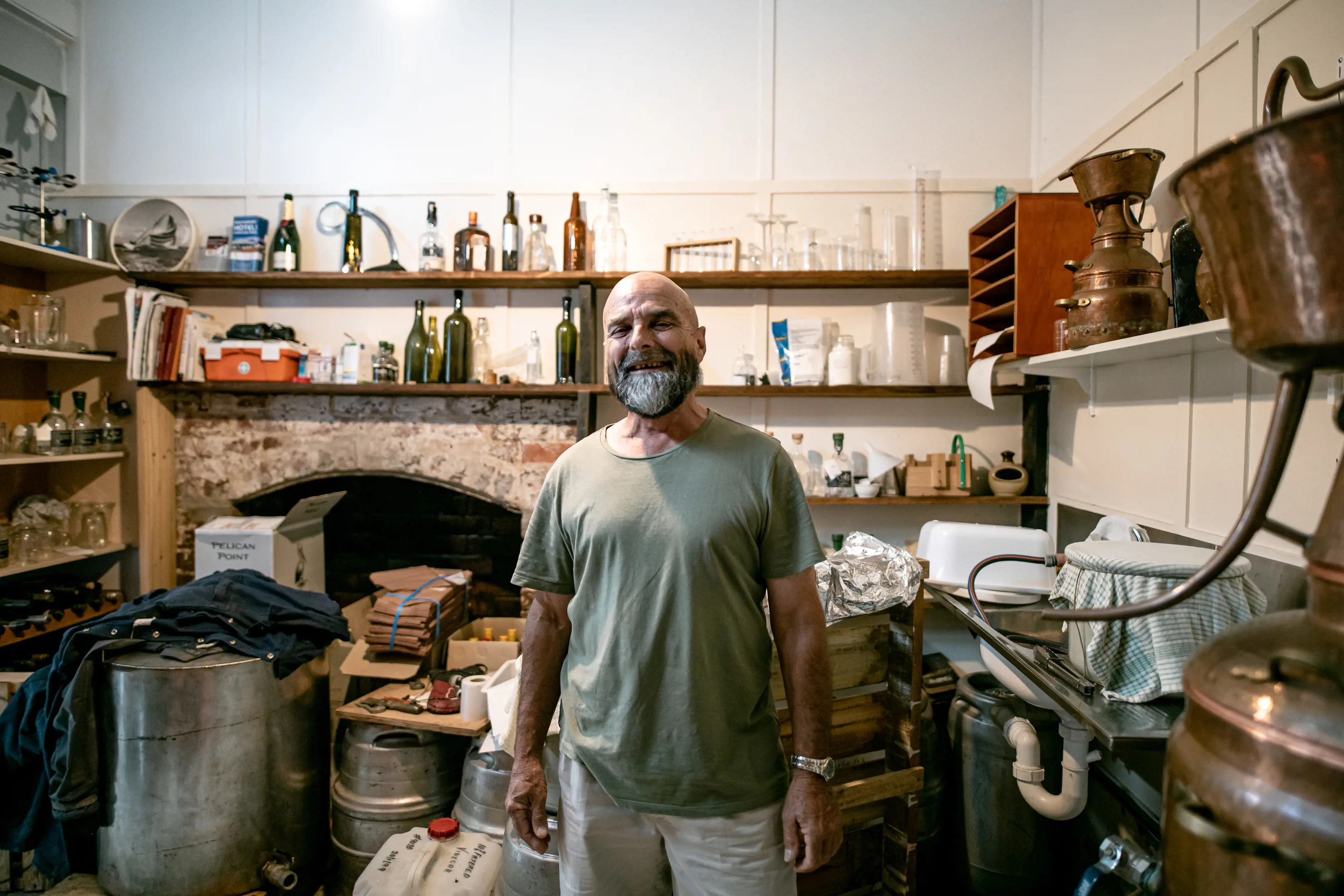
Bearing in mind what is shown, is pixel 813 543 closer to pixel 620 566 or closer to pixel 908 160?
pixel 620 566

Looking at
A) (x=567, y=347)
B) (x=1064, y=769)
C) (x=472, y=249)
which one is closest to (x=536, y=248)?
(x=472, y=249)

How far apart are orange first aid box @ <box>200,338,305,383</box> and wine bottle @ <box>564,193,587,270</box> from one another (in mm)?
1321

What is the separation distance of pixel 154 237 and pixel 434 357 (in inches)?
56.9

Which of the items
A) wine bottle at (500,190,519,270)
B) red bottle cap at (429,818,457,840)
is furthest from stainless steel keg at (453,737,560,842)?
wine bottle at (500,190,519,270)

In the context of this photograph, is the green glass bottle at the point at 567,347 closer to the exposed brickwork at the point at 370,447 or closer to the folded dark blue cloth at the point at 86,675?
the exposed brickwork at the point at 370,447

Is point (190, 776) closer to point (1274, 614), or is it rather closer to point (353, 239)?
point (353, 239)

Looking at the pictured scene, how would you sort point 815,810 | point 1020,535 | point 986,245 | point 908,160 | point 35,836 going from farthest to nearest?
point 908,160
point 986,245
point 1020,535
point 35,836
point 815,810

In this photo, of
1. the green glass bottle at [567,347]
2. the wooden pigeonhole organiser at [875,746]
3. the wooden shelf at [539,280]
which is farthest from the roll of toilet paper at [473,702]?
the wooden shelf at [539,280]

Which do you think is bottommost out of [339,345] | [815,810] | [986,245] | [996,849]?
[996,849]

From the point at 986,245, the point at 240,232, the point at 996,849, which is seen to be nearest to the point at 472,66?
the point at 240,232

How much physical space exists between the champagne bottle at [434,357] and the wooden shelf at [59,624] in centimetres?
175

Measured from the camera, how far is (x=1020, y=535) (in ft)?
7.79

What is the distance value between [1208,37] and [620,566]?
2297 millimetres

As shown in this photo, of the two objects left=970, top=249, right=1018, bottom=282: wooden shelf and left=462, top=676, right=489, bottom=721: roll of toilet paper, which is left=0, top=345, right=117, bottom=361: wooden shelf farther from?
left=970, top=249, right=1018, bottom=282: wooden shelf
